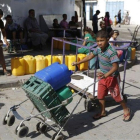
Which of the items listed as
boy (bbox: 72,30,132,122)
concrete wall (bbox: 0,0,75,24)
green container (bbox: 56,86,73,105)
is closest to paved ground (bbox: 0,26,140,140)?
boy (bbox: 72,30,132,122)

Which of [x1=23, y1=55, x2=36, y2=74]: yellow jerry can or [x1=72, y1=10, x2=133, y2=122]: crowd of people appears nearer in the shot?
[x1=72, y1=10, x2=133, y2=122]: crowd of people

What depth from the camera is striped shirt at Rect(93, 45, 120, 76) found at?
4281 mm

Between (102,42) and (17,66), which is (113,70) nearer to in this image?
(102,42)

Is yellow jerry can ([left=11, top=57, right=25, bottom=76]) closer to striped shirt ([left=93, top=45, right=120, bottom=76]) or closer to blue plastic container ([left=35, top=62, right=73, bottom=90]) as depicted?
striped shirt ([left=93, top=45, right=120, bottom=76])

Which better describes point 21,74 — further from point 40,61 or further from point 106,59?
point 106,59

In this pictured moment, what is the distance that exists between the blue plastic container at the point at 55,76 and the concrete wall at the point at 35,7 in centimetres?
740

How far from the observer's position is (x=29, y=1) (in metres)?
11.5

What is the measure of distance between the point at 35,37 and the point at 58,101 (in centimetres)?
680

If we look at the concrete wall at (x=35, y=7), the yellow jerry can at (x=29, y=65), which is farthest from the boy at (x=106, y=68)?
the concrete wall at (x=35, y=7)

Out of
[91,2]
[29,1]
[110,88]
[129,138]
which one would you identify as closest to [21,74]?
[110,88]

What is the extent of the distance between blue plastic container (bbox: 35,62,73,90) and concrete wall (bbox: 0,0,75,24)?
24.3 feet

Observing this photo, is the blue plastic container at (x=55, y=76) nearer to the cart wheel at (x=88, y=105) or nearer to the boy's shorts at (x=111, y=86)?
the boy's shorts at (x=111, y=86)

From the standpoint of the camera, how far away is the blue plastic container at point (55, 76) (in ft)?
12.7

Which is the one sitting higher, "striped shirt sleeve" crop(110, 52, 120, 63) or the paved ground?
"striped shirt sleeve" crop(110, 52, 120, 63)
